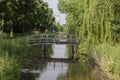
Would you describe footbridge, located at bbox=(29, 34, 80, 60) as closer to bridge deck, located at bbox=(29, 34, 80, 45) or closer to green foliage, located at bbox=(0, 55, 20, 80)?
bridge deck, located at bbox=(29, 34, 80, 45)

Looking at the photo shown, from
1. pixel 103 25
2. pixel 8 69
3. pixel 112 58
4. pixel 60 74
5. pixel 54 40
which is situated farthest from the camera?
pixel 54 40

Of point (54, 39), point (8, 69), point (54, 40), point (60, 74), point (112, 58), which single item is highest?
point (54, 39)

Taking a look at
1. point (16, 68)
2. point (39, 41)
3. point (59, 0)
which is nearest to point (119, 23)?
point (16, 68)

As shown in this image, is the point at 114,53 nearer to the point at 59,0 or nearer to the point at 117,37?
the point at 117,37

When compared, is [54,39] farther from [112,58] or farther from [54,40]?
[112,58]

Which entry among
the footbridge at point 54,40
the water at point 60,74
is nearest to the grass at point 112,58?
the water at point 60,74

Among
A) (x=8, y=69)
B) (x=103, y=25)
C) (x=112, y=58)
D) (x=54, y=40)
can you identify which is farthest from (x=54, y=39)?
(x=8, y=69)

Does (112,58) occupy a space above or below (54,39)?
below

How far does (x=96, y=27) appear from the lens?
78.1 feet

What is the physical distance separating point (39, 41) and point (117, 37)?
982 inches

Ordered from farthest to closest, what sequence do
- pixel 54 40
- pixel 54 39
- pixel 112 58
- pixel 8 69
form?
pixel 54 39 < pixel 54 40 < pixel 112 58 < pixel 8 69

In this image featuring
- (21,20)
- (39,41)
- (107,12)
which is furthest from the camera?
(21,20)

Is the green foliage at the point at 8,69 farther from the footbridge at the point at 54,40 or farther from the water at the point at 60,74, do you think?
the footbridge at the point at 54,40

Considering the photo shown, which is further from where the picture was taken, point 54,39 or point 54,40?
point 54,39
